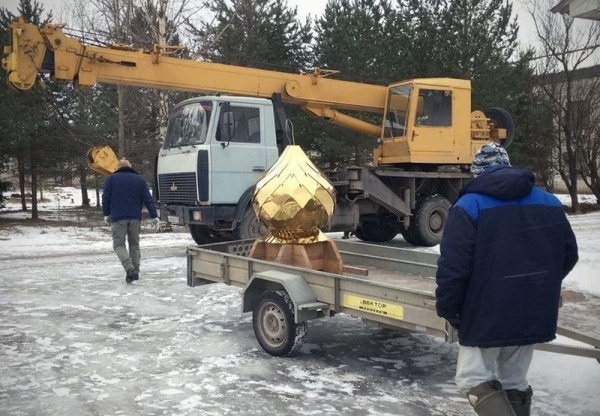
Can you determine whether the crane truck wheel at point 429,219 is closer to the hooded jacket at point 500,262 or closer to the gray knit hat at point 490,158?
the gray knit hat at point 490,158

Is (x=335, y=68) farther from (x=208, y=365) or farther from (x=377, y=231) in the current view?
(x=208, y=365)

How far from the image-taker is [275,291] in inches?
206

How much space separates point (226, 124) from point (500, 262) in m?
7.64

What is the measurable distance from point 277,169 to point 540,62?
955 inches

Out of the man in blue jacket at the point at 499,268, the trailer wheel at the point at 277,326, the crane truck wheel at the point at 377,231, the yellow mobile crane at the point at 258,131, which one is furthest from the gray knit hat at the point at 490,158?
the crane truck wheel at the point at 377,231

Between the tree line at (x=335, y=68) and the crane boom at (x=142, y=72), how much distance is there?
19.4 feet

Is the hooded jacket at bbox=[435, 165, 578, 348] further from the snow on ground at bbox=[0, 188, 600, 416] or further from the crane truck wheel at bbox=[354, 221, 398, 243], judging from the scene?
the crane truck wheel at bbox=[354, 221, 398, 243]

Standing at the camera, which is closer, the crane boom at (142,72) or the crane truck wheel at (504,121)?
the crane boom at (142,72)

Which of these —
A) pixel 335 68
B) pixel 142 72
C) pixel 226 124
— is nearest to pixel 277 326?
pixel 226 124

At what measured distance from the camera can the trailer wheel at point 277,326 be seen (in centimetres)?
504

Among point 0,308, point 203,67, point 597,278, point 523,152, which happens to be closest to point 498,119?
point 597,278

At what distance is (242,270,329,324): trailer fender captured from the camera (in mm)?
4867

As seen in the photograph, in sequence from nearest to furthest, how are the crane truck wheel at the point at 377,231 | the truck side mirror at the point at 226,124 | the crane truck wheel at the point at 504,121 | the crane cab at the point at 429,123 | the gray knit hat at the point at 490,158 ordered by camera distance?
the gray knit hat at the point at 490,158, the truck side mirror at the point at 226,124, the crane cab at the point at 429,123, the crane truck wheel at the point at 504,121, the crane truck wheel at the point at 377,231

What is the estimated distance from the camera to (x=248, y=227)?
10375 mm
